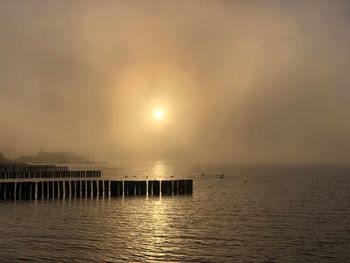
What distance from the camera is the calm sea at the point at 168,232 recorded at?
80.2 feet

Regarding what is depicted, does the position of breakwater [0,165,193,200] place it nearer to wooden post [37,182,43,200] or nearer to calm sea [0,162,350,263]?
wooden post [37,182,43,200]

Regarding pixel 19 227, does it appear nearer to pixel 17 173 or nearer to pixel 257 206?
pixel 257 206

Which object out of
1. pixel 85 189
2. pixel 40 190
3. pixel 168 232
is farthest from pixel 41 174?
pixel 168 232

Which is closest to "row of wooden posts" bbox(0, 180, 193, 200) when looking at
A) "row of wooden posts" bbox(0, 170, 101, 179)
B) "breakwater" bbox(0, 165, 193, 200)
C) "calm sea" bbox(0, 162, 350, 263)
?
"breakwater" bbox(0, 165, 193, 200)

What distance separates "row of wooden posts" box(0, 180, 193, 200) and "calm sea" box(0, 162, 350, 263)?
305cm

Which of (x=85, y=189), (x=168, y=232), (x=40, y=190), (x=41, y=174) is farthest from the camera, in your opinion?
(x=41, y=174)

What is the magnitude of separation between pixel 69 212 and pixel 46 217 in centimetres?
362

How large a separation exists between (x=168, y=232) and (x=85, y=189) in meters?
25.3

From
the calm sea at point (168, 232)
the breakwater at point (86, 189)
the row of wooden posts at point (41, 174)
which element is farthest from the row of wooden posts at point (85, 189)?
the row of wooden posts at point (41, 174)

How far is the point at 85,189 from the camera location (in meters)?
54.8

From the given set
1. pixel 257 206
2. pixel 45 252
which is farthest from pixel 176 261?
pixel 257 206

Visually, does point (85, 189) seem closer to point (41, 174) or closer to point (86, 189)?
point (86, 189)

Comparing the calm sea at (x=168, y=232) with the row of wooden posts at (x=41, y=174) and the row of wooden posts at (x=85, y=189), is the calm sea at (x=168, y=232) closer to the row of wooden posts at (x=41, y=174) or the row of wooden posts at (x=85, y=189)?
the row of wooden posts at (x=85, y=189)

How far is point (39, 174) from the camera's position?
90.4 metres
